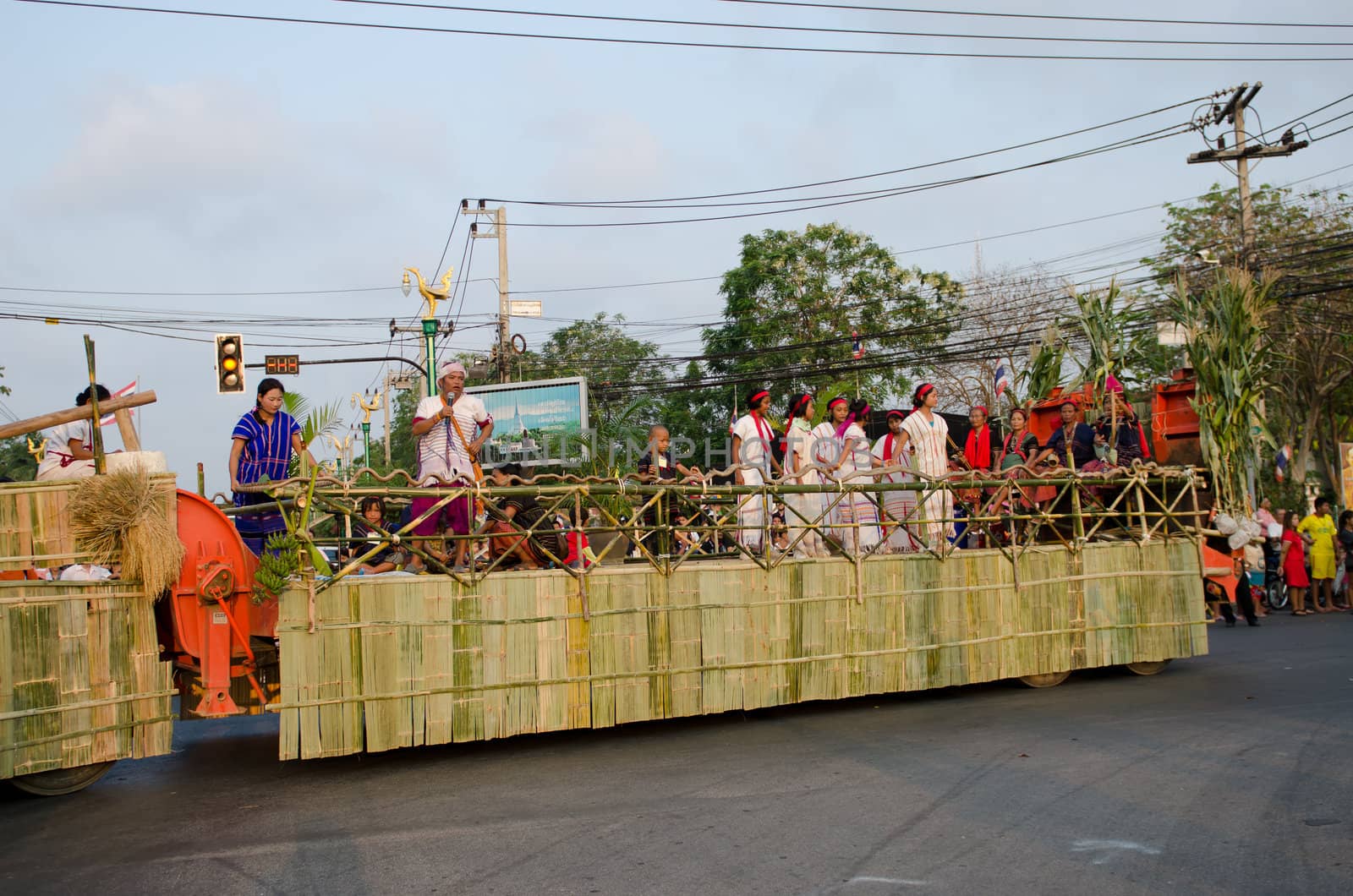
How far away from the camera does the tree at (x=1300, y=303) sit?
26.5 metres

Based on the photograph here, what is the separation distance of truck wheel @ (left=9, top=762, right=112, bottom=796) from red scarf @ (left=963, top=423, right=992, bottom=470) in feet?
27.1

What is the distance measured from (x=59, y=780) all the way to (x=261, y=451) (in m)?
2.58

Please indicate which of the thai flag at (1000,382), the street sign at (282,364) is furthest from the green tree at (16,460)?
the thai flag at (1000,382)

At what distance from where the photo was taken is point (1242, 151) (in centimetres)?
2409

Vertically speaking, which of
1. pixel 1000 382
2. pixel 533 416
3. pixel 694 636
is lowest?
pixel 694 636

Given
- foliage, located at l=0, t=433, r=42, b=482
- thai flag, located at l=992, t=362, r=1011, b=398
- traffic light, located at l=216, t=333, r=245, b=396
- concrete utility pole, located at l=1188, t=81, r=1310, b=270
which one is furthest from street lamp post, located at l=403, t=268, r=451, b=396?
foliage, located at l=0, t=433, r=42, b=482

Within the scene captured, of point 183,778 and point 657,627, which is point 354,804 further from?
point 657,627

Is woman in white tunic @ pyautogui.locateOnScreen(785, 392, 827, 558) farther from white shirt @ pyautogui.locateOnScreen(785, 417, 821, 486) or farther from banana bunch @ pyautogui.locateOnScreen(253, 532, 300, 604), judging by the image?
banana bunch @ pyautogui.locateOnScreen(253, 532, 300, 604)

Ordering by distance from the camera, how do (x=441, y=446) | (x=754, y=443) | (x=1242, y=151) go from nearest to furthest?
1. (x=441, y=446)
2. (x=754, y=443)
3. (x=1242, y=151)

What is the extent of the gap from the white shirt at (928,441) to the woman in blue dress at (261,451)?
531 centimetres

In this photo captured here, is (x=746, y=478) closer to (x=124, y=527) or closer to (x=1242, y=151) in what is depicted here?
(x=124, y=527)

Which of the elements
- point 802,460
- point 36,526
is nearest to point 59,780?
point 36,526

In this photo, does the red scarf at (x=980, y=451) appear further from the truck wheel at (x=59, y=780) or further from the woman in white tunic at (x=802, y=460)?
the truck wheel at (x=59, y=780)

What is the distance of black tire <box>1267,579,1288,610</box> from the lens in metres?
17.4
